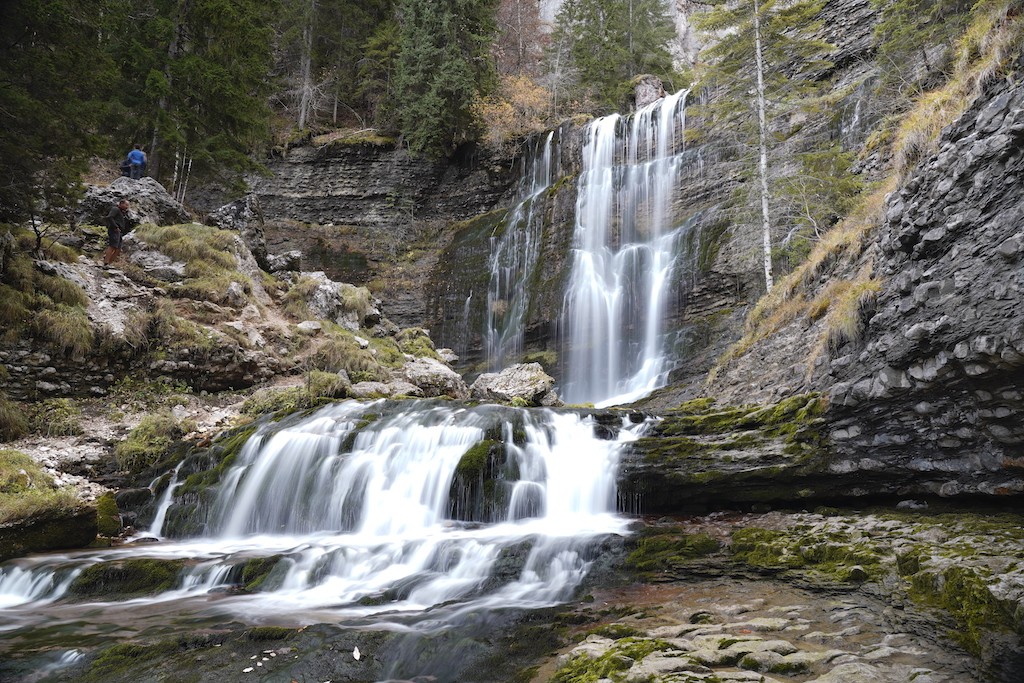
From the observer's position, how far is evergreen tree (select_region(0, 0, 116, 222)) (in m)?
9.01

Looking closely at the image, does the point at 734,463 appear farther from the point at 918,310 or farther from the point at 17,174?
the point at 17,174

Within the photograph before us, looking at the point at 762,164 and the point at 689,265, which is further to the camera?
the point at 689,265

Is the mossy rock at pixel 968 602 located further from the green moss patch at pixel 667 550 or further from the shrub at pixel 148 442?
the shrub at pixel 148 442

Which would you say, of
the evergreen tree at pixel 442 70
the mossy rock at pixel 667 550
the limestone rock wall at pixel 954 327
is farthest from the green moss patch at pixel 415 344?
the limestone rock wall at pixel 954 327

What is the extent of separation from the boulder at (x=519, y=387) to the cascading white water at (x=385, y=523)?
3434mm

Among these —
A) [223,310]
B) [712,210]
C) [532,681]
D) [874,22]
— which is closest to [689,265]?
[712,210]

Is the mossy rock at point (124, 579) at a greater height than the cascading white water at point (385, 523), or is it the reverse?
the cascading white water at point (385, 523)

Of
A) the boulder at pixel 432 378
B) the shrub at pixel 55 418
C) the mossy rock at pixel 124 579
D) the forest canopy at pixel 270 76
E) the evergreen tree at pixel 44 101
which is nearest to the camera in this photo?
the mossy rock at pixel 124 579

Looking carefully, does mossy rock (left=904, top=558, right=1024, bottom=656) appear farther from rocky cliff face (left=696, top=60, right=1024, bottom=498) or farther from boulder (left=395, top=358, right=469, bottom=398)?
boulder (left=395, top=358, right=469, bottom=398)

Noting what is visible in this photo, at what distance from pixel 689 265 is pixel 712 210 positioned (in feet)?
7.34

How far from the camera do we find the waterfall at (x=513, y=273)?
20.6 meters

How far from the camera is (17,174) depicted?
923 cm

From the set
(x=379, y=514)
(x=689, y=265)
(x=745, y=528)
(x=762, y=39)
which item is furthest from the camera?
(x=689, y=265)

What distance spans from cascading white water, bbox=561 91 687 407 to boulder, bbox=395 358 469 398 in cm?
367
